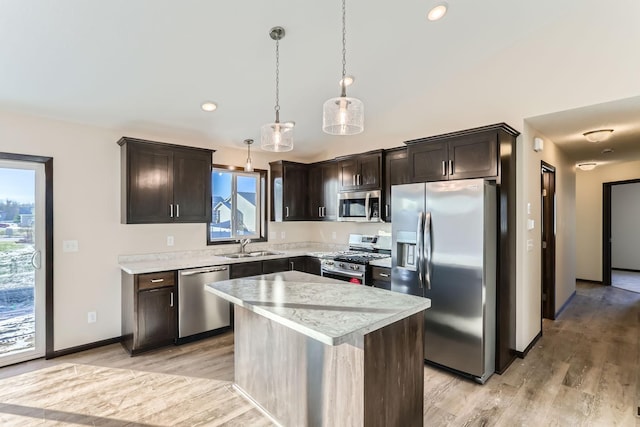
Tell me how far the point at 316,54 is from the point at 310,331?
2499 millimetres

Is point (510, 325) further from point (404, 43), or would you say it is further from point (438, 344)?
point (404, 43)

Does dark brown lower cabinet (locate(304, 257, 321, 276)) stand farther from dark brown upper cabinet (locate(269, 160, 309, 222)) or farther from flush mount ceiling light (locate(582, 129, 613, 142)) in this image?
flush mount ceiling light (locate(582, 129, 613, 142))

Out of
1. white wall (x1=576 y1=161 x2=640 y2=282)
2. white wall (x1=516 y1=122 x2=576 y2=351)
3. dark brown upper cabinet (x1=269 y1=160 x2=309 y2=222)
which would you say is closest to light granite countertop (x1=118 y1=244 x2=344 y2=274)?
dark brown upper cabinet (x1=269 y1=160 x2=309 y2=222)

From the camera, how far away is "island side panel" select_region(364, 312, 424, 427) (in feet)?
5.97

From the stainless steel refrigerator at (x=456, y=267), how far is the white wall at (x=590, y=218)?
5.28 metres

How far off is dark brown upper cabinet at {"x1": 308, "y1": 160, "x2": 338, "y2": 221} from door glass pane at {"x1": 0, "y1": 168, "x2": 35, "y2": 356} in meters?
3.43

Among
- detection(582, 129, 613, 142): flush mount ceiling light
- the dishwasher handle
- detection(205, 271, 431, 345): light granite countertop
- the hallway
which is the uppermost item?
detection(582, 129, 613, 142): flush mount ceiling light

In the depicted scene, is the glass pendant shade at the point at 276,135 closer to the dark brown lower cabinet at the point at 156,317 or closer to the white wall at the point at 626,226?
the dark brown lower cabinet at the point at 156,317

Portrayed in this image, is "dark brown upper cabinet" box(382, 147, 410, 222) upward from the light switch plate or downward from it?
A: upward

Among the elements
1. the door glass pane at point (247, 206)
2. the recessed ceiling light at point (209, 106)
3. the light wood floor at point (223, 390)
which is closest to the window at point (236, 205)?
the door glass pane at point (247, 206)

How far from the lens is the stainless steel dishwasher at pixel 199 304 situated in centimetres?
372

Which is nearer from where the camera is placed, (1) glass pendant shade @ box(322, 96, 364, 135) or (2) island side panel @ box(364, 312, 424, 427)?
(2) island side panel @ box(364, 312, 424, 427)

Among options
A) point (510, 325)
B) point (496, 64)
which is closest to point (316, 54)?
point (496, 64)

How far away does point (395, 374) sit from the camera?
6.46 ft
